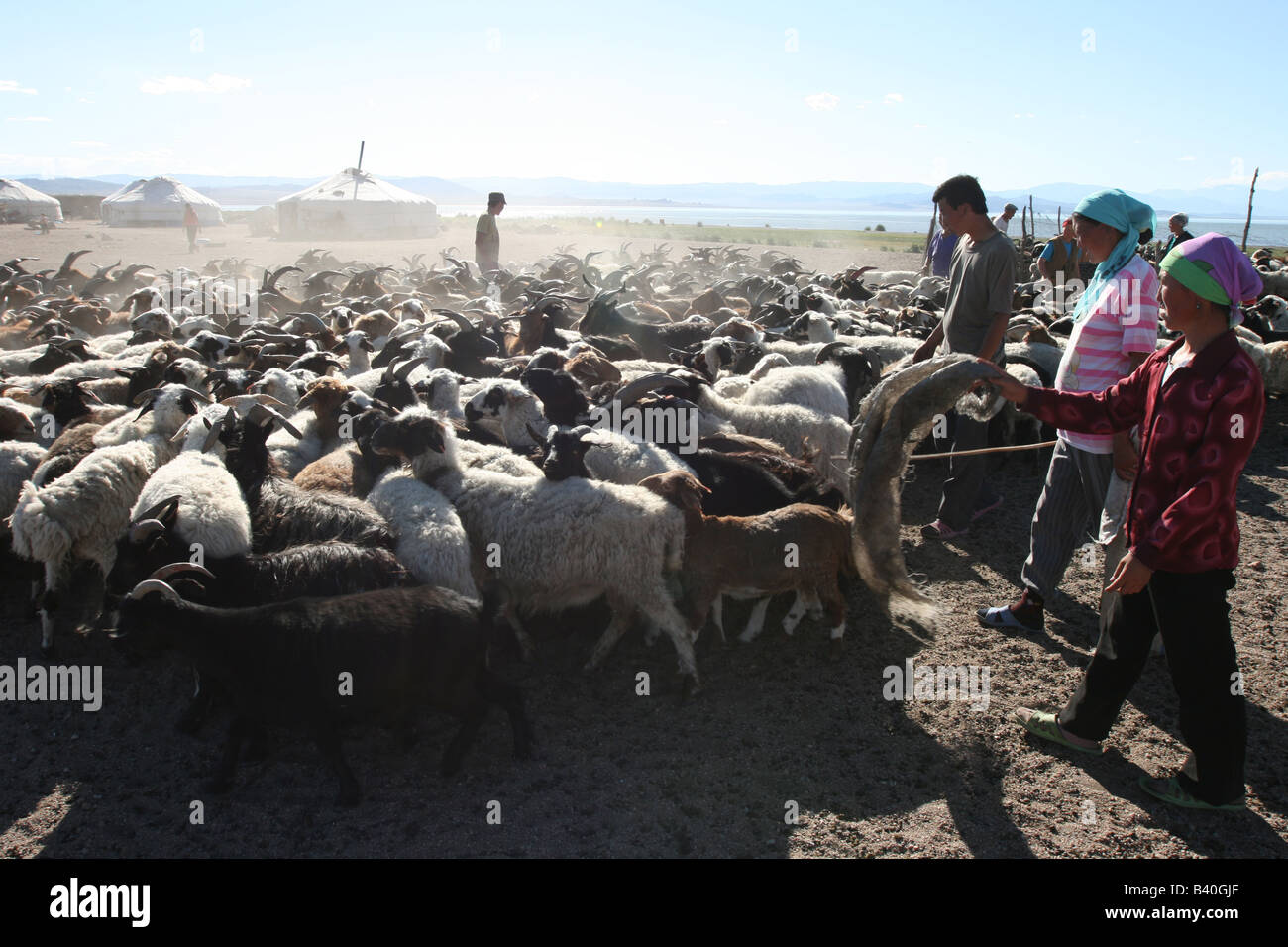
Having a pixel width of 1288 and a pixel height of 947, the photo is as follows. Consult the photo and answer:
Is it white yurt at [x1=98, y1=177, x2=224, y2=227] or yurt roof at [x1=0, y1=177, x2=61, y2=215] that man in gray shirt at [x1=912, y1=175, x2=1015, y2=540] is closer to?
white yurt at [x1=98, y1=177, x2=224, y2=227]

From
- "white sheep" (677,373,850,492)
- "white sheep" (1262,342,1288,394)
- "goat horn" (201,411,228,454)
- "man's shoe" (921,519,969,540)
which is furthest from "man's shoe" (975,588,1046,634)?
"white sheep" (1262,342,1288,394)

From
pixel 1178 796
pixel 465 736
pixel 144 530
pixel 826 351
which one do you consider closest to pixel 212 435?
pixel 144 530

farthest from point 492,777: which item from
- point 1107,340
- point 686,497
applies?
point 1107,340

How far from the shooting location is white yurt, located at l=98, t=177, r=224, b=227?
4597 cm

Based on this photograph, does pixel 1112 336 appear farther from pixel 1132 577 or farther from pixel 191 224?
pixel 191 224

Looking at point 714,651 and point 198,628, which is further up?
point 198,628

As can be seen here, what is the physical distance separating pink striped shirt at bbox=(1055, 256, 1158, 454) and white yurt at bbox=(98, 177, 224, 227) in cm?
5093

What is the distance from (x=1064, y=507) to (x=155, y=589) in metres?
4.69

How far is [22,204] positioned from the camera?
143 feet

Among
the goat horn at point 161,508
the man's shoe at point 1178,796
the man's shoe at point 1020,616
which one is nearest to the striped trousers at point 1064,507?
the man's shoe at point 1020,616

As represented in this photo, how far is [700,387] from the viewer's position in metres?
7.01

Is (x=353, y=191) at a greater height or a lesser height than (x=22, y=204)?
greater
